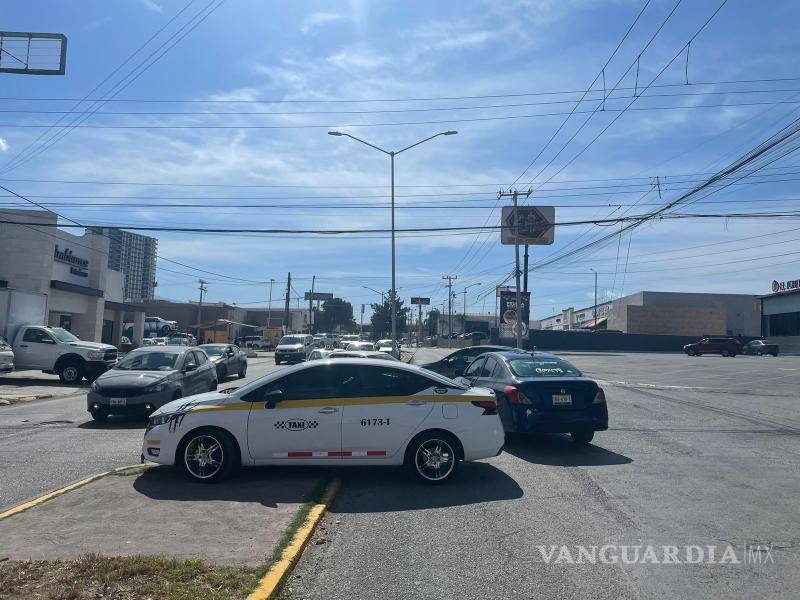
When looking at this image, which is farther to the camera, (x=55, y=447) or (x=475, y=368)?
(x=475, y=368)

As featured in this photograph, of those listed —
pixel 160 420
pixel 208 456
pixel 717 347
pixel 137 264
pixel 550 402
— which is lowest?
pixel 208 456

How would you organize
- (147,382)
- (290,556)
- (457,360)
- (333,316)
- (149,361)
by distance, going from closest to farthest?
(290,556) → (147,382) → (149,361) → (457,360) → (333,316)

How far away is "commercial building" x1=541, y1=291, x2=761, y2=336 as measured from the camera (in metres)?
85.2

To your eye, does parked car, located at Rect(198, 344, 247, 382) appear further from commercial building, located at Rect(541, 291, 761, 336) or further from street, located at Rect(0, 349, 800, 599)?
commercial building, located at Rect(541, 291, 761, 336)

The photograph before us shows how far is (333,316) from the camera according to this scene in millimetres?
148000

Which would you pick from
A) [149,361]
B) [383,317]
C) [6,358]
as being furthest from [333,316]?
[149,361]

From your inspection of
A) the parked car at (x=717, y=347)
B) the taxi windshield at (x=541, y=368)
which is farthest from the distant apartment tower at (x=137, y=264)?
the taxi windshield at (x=541, y=368)

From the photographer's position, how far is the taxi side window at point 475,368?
1302 centimetres

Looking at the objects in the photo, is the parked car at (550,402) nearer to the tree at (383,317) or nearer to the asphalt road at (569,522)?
the asphalt road at (569,522)

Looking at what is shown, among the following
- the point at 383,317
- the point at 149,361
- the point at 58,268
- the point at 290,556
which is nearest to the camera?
the point at 290,556

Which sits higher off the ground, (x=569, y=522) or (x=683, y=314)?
(x=683, y=314)

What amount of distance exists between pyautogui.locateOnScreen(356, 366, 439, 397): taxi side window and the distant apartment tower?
11061cm

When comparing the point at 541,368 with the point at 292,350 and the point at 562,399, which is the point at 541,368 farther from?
the point at 292,350

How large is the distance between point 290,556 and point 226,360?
67.8 ft
